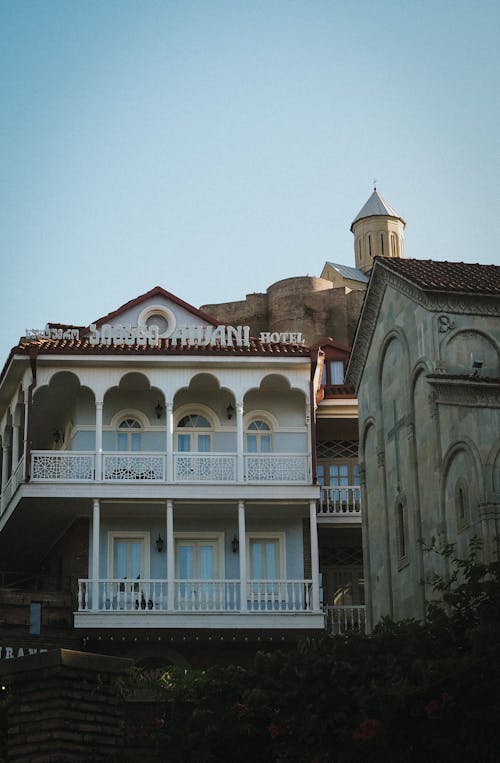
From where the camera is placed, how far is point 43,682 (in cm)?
1479

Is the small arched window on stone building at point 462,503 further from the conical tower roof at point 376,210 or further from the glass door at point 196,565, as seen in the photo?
the conical tower roof at point 376,210

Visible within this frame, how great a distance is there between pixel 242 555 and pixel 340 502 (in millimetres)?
4234

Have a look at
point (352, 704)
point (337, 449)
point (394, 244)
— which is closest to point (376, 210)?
point (394, 244)

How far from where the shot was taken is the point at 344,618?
38.9 metres

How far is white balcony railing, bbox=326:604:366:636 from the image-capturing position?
3822cm

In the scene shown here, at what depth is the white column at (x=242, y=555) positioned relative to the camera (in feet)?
120

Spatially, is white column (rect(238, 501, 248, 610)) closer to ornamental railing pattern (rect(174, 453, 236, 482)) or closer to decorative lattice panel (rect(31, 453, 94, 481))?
ornamental railing pattern (rect(174, 453, 236, 482))

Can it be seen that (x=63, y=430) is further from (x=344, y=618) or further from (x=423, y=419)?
(x=423, y=419)

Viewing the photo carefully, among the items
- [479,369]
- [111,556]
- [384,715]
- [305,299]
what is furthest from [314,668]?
[305,299]

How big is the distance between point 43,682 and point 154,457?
76.9 feet

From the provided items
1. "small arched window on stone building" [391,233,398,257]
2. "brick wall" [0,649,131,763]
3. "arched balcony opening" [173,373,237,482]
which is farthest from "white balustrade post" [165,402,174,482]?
"small arched window on stone building" [391,233,398,257]

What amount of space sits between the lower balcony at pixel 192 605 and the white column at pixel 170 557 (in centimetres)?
3

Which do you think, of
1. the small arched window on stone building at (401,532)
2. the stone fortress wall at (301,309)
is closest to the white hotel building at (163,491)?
the small arched window on stone building at (401,532)

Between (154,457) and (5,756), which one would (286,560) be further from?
(5,756)
